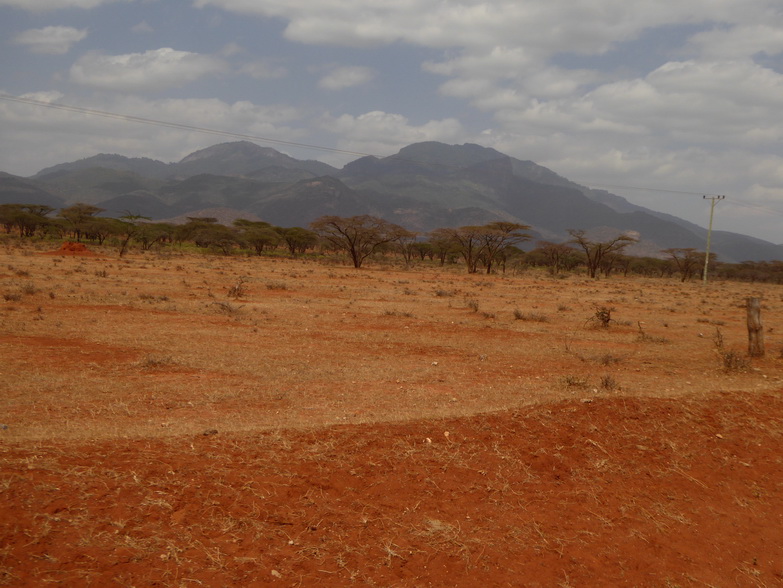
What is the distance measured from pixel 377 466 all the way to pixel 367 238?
43.3 meters

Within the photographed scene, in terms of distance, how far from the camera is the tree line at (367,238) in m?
48.2

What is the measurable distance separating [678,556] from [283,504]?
3.83 m

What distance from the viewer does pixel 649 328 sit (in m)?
17.0

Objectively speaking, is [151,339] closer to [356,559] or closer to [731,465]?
[356,559]

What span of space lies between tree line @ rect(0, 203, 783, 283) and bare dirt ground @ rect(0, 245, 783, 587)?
34.0 metres

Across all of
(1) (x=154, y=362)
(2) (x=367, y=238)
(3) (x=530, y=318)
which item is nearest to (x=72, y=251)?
(2) (x=367, y=238)

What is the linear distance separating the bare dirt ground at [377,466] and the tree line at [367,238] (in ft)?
112

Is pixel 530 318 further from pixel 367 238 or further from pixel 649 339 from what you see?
pixel 367 238

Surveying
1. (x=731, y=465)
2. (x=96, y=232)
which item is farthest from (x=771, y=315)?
(x=96, y=232)

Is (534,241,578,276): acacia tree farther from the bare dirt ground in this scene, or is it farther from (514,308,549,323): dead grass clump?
the bare dirt ground

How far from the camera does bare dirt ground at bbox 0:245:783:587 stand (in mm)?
4367

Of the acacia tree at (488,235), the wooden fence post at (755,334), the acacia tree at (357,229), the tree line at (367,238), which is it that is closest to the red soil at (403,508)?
the wooden fence post at (755,334)

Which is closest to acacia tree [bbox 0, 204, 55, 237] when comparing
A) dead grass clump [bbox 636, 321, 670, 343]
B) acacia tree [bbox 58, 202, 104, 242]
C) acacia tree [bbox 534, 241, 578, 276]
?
acacia tree [bbox 58, 202, 104, 242]

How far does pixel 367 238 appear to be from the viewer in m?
48.4
